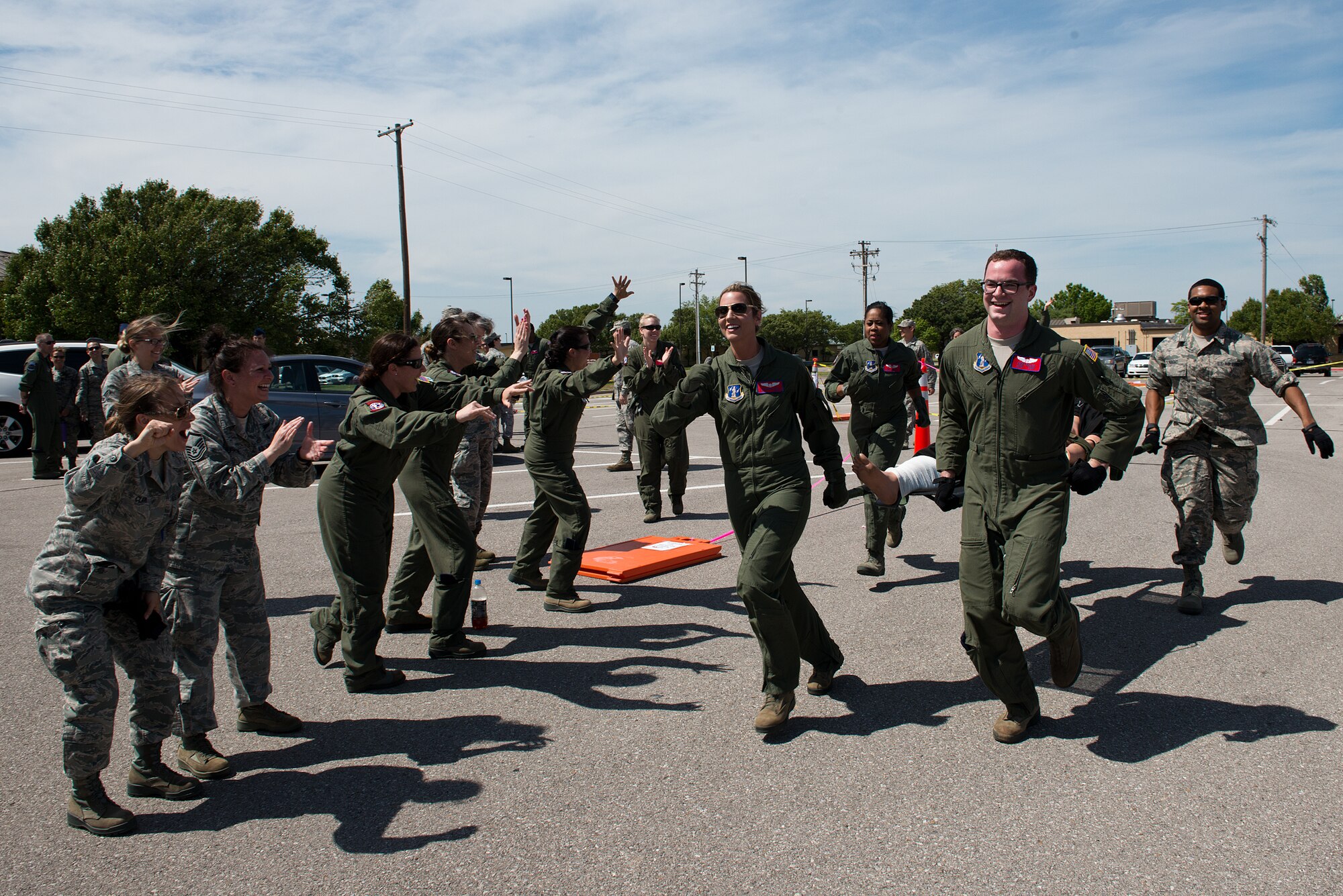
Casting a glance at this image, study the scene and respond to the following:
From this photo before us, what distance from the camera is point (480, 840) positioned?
320 centimetres

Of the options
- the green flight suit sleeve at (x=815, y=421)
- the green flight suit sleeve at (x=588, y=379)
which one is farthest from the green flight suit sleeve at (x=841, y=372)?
the green flight suit sleeve at (x=815, y=421)

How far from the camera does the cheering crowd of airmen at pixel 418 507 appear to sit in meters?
3.34

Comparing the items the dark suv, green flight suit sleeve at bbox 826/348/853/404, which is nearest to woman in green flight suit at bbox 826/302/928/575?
green flight suit sleeve at bbox 826/348/853/404

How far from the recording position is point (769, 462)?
428 cm

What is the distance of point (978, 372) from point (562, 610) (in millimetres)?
3250

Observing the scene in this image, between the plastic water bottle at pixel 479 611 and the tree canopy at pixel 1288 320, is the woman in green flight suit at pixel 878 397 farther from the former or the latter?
the tree canopy at pixel 1288 320

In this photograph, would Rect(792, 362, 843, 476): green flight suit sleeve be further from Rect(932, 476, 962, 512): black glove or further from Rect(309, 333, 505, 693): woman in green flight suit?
Rect(309, 333, 505, 693): woman in green flight suit

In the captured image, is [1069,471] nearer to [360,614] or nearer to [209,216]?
[360,614]

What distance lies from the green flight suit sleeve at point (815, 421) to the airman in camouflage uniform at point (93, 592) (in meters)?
2.71

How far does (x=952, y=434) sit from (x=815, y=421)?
0.62 meters

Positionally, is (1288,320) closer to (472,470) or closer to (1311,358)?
(1311,358)

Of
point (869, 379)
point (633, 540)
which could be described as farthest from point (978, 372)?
point (633, 540)

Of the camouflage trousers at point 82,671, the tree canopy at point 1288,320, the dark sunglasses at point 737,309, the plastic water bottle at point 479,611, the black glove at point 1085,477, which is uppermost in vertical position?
the tree canopy at point 1288,320

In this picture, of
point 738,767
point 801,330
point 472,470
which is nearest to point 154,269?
point 472,470
